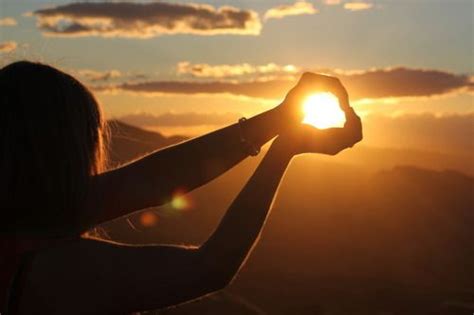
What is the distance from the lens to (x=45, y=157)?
262 cm

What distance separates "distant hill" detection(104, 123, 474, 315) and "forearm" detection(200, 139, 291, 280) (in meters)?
44.6

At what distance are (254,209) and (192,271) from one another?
0.33 m

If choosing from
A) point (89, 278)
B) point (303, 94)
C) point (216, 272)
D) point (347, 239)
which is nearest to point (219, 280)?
point (216, 272)

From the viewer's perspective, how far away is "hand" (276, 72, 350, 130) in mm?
3168

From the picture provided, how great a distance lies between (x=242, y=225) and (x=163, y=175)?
15.7 inches

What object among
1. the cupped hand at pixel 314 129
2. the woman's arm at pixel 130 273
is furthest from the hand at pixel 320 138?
the woman's arm at pixel 130 273

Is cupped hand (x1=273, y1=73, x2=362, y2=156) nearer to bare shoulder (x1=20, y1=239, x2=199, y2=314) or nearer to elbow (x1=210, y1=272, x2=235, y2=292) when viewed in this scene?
elbow (x1=210, y1=272, x2=235, y2=292)

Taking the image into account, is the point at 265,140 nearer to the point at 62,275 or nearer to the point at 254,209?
the point at 254,209

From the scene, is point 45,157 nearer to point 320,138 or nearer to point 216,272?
point 216,272

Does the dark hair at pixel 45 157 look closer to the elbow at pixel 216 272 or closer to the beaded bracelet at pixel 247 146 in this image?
the elbow at pixel 216 272

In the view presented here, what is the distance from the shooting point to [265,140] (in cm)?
317

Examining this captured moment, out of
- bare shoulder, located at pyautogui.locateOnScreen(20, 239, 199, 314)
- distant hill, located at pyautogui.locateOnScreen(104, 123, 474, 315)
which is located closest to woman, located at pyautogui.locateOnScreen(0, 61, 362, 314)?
bare shoulder, located at pyautogui.locateOnScreen(20, 239, 199, 314)

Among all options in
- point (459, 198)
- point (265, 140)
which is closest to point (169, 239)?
point (265, 140)

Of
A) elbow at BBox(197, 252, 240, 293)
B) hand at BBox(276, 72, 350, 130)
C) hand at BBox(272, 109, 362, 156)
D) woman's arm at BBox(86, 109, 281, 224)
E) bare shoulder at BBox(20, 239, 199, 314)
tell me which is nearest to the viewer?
bare shoulder at BBox(20, 239, 199, 314)
